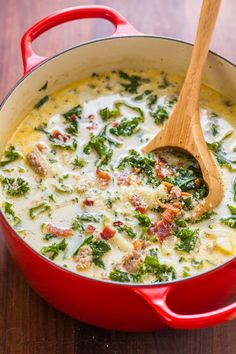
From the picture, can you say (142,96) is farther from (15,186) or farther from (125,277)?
(125,277)

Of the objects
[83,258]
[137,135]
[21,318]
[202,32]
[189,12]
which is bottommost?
[21,318]

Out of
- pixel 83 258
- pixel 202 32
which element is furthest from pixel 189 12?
pixel 83 258

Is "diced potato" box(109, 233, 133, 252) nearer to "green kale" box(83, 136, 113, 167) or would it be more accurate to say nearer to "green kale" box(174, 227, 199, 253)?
"green kale" box(174, 227, 199, 253)

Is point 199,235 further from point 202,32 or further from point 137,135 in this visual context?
point 202,32

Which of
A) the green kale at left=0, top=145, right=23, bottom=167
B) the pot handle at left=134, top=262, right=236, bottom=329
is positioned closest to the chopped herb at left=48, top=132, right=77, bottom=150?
the green kale at left=0, top=145, right=23, bottom=167

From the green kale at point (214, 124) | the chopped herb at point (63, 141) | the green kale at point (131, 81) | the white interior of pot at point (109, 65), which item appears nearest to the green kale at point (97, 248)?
the chopped herb at point (63, 141)

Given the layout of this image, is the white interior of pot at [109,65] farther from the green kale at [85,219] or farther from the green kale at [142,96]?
the green kale at [85,219]

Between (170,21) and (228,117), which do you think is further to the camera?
(170,21)

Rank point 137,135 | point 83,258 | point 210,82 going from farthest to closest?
point 210,82 → point 137,135 → point 83,258
